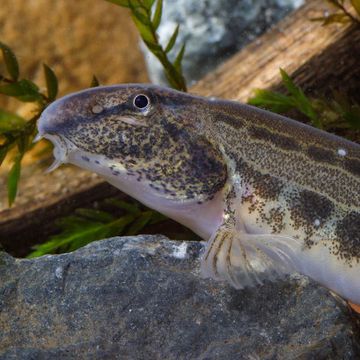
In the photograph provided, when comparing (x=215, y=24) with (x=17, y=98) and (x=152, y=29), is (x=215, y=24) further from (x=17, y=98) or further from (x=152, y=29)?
(x=17, y=98)

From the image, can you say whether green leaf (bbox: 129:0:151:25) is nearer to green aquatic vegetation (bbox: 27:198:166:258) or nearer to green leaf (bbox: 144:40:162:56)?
green leaf (bbox: 144:40:162:56)

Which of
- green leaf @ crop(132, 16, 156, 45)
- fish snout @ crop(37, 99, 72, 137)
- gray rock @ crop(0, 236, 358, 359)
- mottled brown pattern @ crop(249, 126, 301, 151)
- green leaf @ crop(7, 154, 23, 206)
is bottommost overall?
green leaf @ crop(7, 154, 23, 206)

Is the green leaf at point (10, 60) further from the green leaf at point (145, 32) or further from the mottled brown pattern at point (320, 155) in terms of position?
the mottled brown pattern at point (320, 155)

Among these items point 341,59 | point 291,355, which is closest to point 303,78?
point 341,59

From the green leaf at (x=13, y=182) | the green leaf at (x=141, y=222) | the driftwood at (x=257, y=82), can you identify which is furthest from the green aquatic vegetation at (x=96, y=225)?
the green leaf at (x=13, y=182)

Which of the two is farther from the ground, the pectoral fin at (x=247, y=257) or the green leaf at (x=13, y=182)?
the pectoral fin at (x=247, y=257)

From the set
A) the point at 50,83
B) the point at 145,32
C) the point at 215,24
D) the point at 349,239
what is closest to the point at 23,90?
the point at 50,83

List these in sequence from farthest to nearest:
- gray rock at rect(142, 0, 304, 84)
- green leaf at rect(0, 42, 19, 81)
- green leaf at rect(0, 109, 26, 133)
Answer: gray rock at rect(142, 0, 304, 84) < green leaf at rect(0, 109, 26, 133) < green leaf at rect(0, 42, 19, 81)

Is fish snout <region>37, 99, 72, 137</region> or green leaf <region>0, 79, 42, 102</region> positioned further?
green leaf <region>0, 79, 42, 102</region>

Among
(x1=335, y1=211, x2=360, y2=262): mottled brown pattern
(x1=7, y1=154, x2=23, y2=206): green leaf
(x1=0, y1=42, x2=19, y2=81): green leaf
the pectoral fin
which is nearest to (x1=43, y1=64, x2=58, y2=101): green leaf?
(x1=0, y1=42, x2=19, y2=81): green leaf
